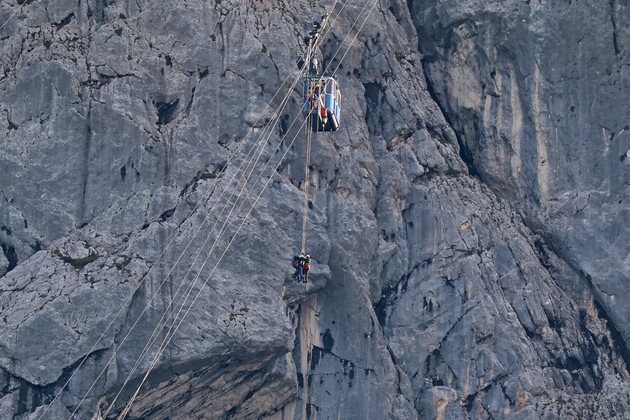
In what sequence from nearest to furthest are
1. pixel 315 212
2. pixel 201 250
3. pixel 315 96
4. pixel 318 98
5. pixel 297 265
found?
pixel 201 250
pixel 297 265
pixel 318 98
pixel 315 96
pixel 315 212

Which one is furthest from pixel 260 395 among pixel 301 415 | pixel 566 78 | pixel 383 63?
pixel 566 78

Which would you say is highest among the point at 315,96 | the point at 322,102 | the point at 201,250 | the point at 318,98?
the point at 315,96

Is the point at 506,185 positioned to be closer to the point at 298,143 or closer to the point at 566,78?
the point at 566,78

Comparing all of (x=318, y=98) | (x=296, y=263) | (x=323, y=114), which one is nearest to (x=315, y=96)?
(x=318, y=98)

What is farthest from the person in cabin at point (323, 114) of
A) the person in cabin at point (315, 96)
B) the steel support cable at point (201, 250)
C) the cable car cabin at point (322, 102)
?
the steel support cable at point (201, 250)

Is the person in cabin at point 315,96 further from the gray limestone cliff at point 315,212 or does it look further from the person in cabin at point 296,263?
the person in cabin at point 296,263

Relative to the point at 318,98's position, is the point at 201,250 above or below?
below

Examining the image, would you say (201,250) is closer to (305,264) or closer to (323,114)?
(305,264)
